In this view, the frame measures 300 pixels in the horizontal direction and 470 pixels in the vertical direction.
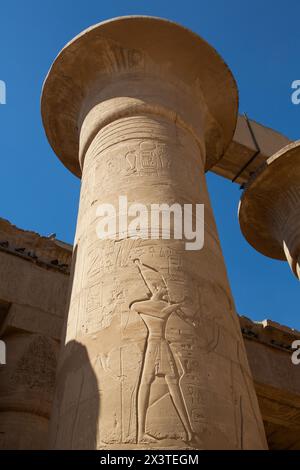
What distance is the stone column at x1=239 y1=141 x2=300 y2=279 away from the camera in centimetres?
790

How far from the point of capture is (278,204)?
838 centimetres

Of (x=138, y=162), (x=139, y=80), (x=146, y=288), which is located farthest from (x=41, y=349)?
(x=146, y=288)

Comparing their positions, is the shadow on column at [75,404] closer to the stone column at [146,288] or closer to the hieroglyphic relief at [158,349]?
the stone column at [146,288]

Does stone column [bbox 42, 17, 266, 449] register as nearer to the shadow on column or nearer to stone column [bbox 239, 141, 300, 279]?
the shadow on column

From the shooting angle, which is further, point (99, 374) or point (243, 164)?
point (243, 164)

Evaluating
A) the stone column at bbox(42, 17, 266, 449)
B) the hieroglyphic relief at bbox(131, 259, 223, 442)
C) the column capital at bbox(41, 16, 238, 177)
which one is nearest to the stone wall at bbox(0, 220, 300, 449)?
the column capital at bbox(41, 16, 238, 177)

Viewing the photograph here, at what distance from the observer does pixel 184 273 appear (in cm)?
364

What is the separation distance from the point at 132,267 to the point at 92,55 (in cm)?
333

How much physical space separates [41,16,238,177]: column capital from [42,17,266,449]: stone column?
0.06ft

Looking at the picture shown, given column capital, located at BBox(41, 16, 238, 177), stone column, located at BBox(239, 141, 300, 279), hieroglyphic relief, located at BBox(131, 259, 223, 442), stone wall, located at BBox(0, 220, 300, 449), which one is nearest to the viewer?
hieroglyphic relief, located at BBox(131, 259, 223, 442)

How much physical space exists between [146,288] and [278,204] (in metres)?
5.39
